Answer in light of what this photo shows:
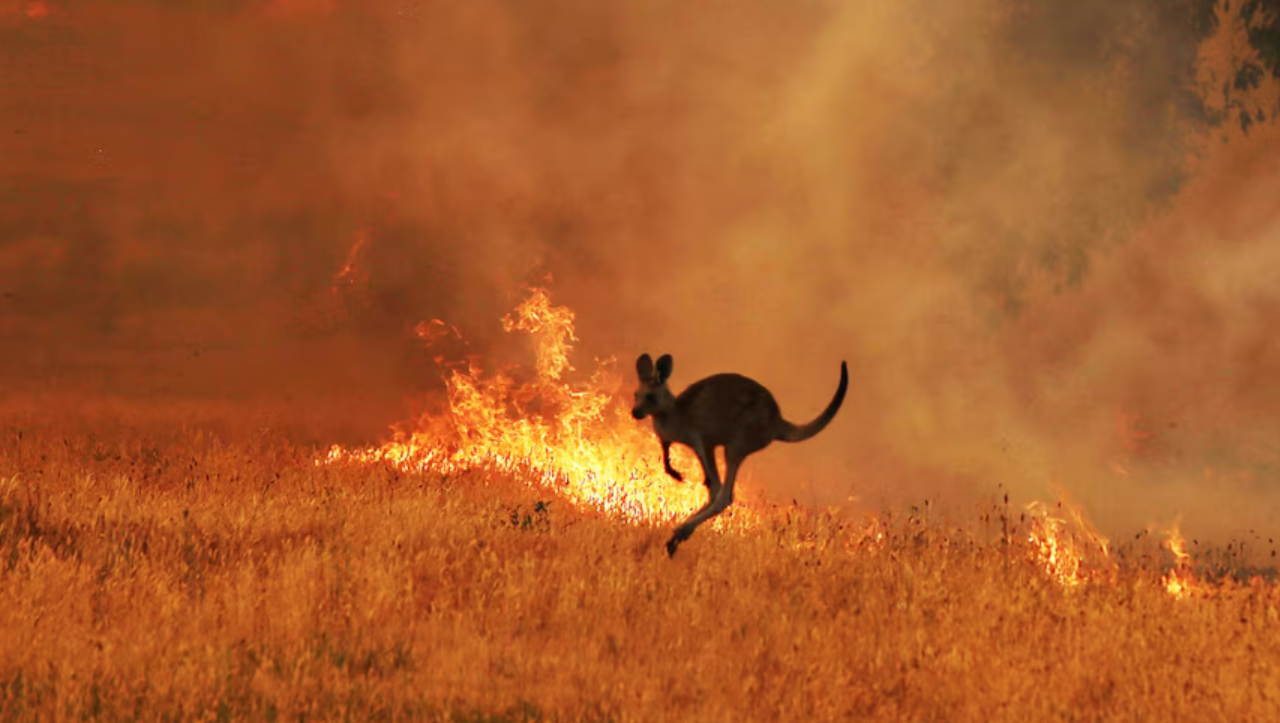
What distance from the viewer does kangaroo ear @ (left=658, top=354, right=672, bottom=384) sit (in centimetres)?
1160

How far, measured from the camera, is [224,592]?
32.2ft

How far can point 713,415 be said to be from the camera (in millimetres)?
11758

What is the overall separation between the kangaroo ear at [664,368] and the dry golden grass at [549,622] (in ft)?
5.55

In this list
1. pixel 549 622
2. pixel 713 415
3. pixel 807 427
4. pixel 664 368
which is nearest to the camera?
pixel 549 622

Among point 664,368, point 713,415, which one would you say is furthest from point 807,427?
point 664,368

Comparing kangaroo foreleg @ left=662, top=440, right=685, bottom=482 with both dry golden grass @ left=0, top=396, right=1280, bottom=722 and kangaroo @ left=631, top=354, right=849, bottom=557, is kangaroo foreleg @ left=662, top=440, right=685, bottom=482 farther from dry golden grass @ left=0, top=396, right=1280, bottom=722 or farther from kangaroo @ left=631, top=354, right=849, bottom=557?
dry golden grass @ left=0, top=396, right=1280, bottom=722

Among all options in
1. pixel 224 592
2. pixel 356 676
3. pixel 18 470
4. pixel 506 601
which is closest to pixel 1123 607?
pixel 506 601

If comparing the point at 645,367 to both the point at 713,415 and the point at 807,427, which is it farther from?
the point at 807,427

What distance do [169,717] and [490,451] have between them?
10.8m

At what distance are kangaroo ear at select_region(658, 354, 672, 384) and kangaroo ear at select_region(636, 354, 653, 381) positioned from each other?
4.4 inches

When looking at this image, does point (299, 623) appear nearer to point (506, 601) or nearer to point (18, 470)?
point (506, 601)

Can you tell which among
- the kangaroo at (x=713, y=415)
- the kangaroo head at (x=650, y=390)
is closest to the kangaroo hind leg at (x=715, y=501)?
the kangaroo at (x=713, y=415)

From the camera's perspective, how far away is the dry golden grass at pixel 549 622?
25.3 feet

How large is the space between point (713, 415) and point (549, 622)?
3021mm
